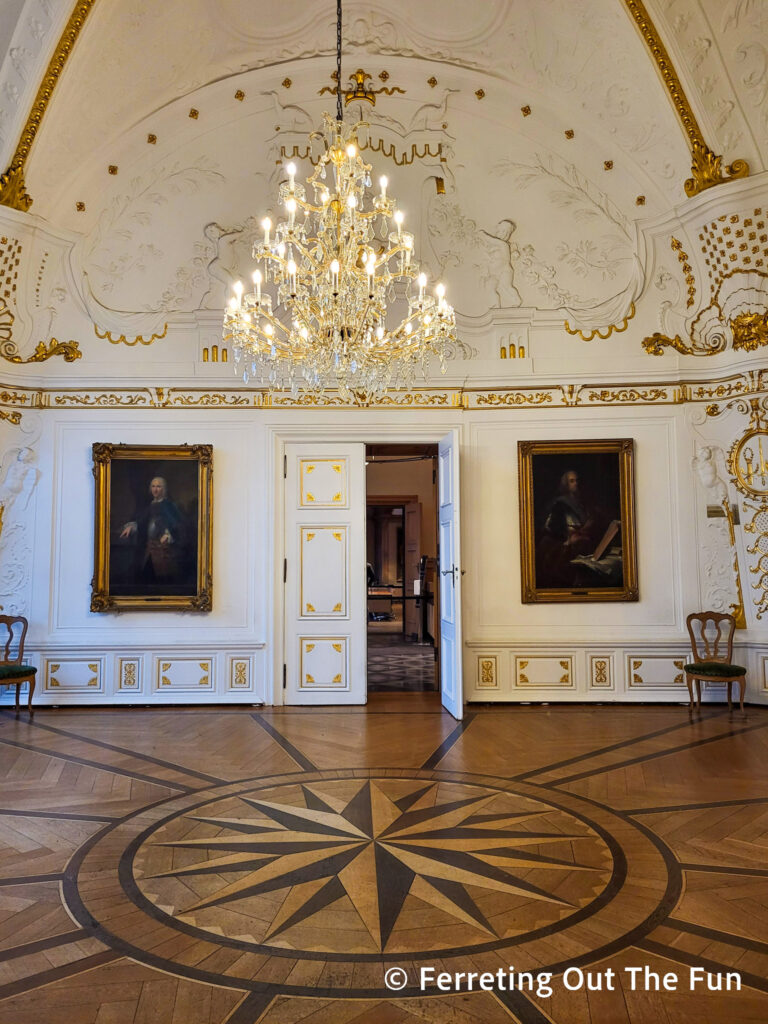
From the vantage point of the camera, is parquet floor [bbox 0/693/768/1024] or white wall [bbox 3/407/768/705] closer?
parquet floor [bbox 0/693/768/1024]

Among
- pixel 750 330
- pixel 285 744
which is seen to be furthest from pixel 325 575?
pixel 750 330

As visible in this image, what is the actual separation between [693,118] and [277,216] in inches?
168

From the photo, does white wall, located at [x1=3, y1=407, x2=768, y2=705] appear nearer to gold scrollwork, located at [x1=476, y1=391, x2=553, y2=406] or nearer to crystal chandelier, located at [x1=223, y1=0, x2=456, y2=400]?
gold scrollwork, located at [x1=476, y1=391, x2=553, y2=406]

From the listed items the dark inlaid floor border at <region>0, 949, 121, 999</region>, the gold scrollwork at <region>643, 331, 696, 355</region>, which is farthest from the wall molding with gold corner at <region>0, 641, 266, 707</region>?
the gold scrollwork at <region>643, 331, 696, 355</region>

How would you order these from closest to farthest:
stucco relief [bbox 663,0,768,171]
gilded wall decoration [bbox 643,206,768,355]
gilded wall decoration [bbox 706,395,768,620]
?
stucco relief [bbox 663,0,768,171]
gilded wall decoration [bbox 643,206,768,355]
gilded wall decoration [bbox 706,395,768,620]

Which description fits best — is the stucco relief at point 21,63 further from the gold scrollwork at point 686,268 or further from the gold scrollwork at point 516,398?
the gold scrollwork at point 686,268

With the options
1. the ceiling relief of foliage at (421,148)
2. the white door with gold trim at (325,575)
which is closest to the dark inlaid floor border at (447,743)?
the white door with gold trim at (325,575)

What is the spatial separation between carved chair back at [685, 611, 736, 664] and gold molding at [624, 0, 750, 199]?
165 inches

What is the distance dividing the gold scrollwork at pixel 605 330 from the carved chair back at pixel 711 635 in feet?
10.1

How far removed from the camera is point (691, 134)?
6871 millimetres

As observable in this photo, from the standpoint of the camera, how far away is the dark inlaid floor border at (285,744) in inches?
207

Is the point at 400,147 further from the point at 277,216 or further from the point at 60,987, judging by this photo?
the point at 60,987

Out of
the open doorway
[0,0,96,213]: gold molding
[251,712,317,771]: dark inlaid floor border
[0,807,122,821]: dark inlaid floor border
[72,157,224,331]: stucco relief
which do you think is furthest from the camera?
the open doorway

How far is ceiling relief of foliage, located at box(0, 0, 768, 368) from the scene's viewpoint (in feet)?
21.9
